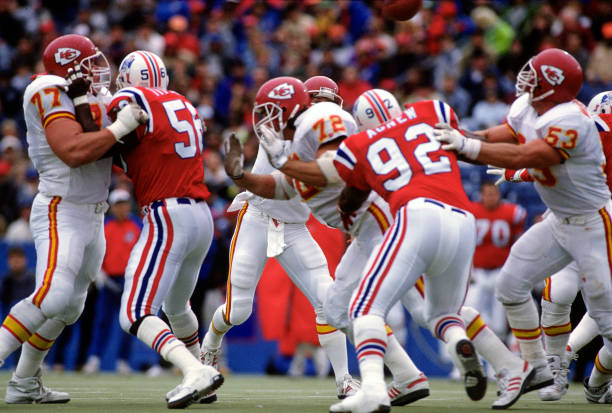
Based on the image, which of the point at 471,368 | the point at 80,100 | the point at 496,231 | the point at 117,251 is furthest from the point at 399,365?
the point at 117,251

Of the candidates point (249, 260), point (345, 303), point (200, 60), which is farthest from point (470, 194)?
point (200, 60)

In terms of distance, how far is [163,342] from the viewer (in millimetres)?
5848

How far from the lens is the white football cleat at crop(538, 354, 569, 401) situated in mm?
6812

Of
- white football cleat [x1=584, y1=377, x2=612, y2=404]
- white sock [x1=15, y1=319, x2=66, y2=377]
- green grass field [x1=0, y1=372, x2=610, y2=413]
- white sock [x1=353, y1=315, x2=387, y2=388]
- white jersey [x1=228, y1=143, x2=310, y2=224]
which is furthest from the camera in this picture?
white jersey [x1=228, y1=143, x2=310, y2=224]

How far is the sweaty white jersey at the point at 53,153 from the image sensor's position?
6.28 m

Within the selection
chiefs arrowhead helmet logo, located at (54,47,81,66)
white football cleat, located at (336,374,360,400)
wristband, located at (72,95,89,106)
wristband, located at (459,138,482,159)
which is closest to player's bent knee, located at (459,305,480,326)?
wristband, located at (459,138,482,159)

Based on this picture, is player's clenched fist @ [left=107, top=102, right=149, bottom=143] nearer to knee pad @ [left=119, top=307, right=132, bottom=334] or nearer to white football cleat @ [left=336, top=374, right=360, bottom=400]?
knee pad @ [left=119, top=307, right=132, bottom=334]

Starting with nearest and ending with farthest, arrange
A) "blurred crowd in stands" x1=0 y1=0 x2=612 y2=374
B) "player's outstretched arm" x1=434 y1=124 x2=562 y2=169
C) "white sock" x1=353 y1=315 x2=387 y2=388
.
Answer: "white sock" x1=353 y1=315 x2=387 y2=388 < "player's outstretched arm" x1=434 y1=124 x2=562 y2=169 < "blurred crowd in stands" x1=0 y1=0 x2=612 y2=374

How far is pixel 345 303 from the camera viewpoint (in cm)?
609

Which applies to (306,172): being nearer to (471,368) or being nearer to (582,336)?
Result: (471,368)

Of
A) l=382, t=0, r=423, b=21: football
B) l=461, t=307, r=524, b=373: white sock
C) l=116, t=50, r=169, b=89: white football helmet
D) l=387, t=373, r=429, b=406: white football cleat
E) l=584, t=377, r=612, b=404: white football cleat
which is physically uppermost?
l=382, t=0, r=423, b=21: football

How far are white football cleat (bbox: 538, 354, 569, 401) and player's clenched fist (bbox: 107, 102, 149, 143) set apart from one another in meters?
3.42

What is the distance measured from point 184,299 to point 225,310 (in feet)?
2.47

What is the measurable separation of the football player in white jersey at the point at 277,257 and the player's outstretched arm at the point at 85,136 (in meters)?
0.87
